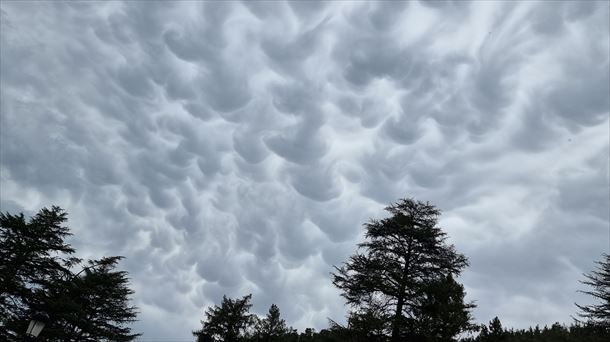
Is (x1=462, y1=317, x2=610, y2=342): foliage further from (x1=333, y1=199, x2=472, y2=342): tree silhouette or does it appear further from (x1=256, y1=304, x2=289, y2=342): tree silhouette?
(x1=256, y1=304, x2=289, y2=342): tree silhouette

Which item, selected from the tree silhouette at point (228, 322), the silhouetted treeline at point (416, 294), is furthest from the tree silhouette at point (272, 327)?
the silhouetted treeline at point (416, 294)

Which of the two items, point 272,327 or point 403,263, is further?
point 272,327

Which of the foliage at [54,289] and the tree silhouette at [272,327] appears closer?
the foliage at [54,289]

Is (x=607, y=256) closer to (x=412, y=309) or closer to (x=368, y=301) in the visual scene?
(x=412, y=309)

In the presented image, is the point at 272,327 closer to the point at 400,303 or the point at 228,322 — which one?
the point at 228,322

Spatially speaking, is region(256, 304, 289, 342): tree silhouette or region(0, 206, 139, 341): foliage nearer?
region(0, 206, 139, 341): foliage

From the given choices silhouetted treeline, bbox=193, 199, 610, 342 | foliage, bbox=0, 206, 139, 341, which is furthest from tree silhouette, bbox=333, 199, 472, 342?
foliage, bbox=0, 206, 139, 341

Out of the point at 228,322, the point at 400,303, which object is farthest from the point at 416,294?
the point at 228,322

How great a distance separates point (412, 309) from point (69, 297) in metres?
33.5

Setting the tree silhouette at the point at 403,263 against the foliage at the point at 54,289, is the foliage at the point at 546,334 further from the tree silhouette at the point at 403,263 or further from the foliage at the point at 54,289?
the foliage at the point at 54,289

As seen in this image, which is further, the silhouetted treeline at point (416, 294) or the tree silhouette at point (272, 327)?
the tree silhouette at point (272, 327)

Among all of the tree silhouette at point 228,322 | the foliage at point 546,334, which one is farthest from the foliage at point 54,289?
the foliage at point 546,334

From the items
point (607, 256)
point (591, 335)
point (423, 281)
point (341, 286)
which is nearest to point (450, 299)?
point (423, 281)

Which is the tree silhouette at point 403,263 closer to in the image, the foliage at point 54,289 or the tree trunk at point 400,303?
the tree trunk at point 400,303
